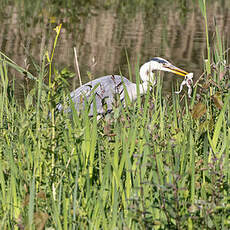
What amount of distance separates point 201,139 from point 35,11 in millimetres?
8459

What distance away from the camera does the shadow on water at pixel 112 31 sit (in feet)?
21.7

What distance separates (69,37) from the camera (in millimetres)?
7949

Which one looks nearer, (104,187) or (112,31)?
(104,187)

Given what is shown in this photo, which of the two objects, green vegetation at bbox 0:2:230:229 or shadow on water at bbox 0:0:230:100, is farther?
shadow on water at bbox 0:0:230:100

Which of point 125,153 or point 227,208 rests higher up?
point 125,153

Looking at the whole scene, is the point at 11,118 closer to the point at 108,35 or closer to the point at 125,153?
the point at 125,153

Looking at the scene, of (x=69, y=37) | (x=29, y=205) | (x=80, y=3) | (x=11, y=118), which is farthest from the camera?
(x=80, y=3)

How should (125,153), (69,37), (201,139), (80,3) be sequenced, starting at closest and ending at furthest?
(125,153) < (201,139) < (69,37) < (80,3)

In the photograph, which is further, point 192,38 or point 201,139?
point 192,38

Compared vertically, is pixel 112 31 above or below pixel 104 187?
above

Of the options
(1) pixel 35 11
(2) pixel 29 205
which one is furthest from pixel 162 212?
(1) pixel 35 11

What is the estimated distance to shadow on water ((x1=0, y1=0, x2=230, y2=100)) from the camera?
260 inches

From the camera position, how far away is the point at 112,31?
837 cm

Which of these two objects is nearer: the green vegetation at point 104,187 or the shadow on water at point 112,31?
the green vegetation at point 104,187
